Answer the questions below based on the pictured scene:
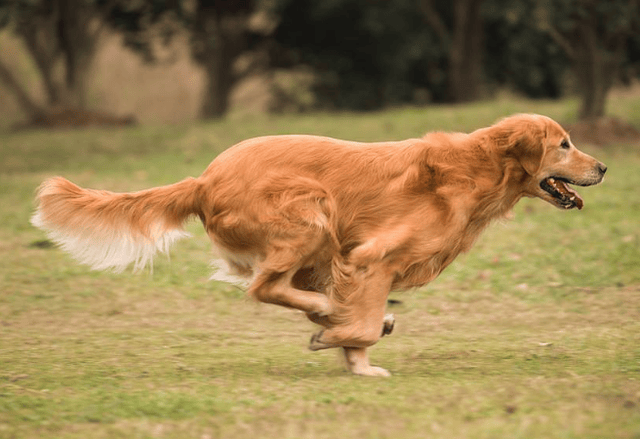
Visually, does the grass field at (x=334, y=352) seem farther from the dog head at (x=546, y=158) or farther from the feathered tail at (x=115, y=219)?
the feathered tail at (x=115, y=219)

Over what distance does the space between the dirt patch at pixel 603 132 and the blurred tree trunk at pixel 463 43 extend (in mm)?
8666

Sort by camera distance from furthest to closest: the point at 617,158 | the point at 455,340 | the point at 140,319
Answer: the point at 617,158
the point at 140,319
the point at 455,340

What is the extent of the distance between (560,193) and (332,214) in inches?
63.6

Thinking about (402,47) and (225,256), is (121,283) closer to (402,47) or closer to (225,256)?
(225,256)

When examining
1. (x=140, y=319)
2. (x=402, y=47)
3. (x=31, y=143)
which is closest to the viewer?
(x=140, y=319)

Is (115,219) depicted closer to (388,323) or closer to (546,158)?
(388,323)

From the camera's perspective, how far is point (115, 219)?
5.85 meters

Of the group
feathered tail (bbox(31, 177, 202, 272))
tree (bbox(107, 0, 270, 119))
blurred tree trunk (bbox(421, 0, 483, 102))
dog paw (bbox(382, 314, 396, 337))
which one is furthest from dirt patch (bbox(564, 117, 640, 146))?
tree (bbox(107, 0, 270, 119))

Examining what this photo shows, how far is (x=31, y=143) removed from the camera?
20000 mm

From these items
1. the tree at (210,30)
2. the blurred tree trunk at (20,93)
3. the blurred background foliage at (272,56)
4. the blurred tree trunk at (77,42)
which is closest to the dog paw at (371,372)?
the blurred background foliage at (272,56)

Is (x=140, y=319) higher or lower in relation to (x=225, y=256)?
lower

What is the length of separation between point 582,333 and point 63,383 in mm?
3866

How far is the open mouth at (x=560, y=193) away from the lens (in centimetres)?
613

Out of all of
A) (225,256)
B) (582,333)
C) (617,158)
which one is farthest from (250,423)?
(617,158)
